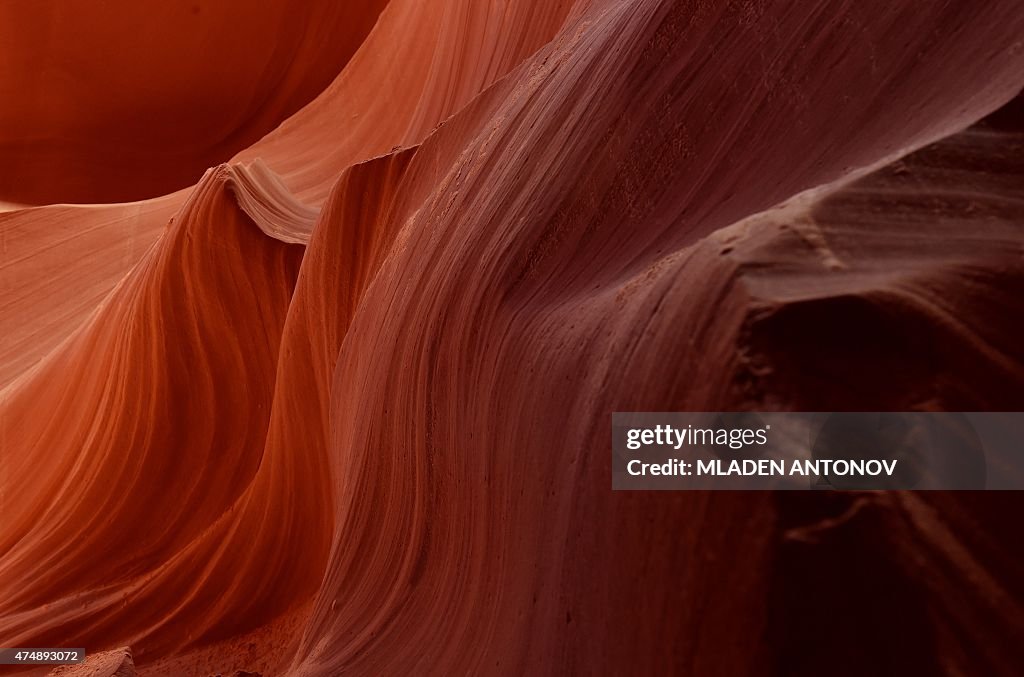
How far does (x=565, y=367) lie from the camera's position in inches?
30.7

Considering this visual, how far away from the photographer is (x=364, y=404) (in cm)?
124

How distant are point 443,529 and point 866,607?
0.54m

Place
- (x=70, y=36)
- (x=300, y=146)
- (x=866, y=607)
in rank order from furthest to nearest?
1. (x=70, y=36)
2. (x=300, y=146)
3. (x=866, y=607)

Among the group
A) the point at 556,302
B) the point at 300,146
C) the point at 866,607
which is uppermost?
the point at 300,146

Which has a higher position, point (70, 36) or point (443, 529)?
point (70, 36)

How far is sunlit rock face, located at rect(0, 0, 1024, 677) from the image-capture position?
0.57 meters

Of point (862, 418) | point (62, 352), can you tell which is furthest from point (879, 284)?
point (62, 352)

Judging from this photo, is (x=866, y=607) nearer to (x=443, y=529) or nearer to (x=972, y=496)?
(x=972, y=496)

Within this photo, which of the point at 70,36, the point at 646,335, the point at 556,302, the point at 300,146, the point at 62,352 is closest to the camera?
the point at 646,335

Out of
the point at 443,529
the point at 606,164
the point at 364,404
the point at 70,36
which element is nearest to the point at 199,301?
the point at 364,404

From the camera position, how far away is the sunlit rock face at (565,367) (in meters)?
0.57

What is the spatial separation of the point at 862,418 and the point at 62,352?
6.74 feet

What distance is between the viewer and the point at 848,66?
76 centimetres

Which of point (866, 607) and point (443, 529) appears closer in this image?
point (866, 607)
